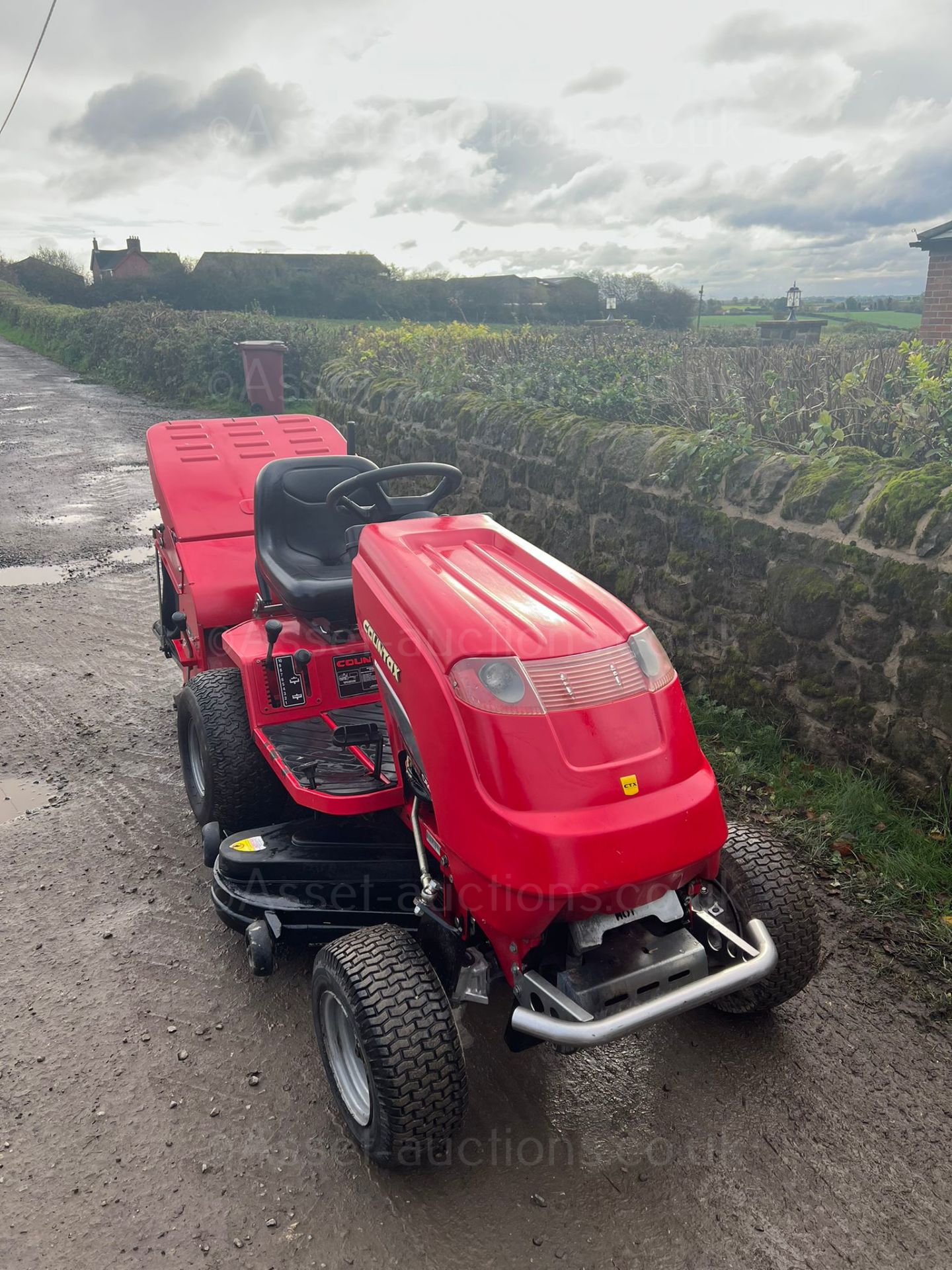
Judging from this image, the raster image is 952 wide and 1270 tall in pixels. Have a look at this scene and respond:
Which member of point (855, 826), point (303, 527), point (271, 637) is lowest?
point (855, 826)

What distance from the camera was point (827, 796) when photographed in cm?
384

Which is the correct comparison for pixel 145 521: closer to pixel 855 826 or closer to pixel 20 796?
pixel 20 796

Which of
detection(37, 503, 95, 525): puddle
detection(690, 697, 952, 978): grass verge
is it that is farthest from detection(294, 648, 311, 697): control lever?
detection(37, 503, 95, 525): puddle

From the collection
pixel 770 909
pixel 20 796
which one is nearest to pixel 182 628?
pixel 20 796

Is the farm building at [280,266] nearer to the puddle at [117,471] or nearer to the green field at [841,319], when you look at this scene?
the green field at [841,319]

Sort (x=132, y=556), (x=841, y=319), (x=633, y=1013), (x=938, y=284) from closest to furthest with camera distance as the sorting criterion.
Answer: (x=633, y=1013)
(x=132, y=556)
(x=938, y=284)
(x=841, y=319)

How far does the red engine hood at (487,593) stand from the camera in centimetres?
240

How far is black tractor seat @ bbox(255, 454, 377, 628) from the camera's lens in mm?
3658

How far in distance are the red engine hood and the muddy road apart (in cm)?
129

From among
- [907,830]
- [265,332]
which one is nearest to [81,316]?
[265,332]

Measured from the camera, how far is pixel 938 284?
497 inches

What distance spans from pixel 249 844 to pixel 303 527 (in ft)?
4.74

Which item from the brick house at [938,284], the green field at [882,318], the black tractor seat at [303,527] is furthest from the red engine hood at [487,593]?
the green field at [882,318]

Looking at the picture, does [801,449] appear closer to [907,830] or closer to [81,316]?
[907,830]
